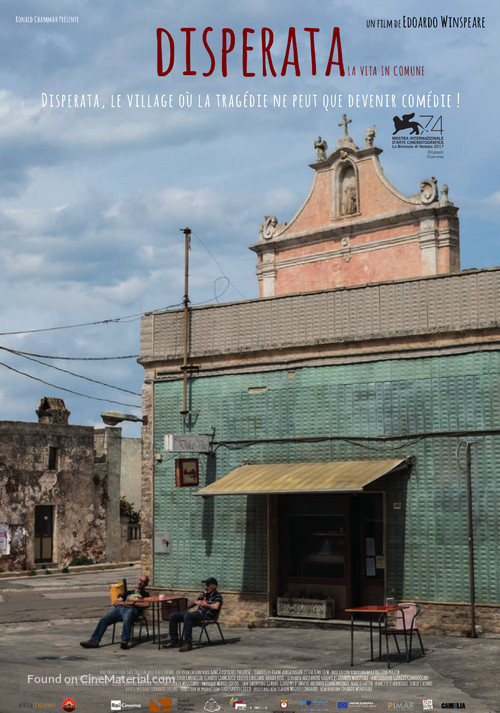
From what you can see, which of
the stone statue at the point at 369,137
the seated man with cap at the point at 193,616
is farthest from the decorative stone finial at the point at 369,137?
the seated man with cap at the point at 193,616

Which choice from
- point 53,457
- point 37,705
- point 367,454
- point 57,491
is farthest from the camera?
point 53,457

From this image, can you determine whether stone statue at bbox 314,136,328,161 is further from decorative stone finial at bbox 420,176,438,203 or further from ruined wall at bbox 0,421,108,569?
ruined wall at bbox 0,421,108,569

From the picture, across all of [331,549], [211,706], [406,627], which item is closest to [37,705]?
[211,706]

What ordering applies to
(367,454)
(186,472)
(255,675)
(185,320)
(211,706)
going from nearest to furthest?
(211,706)
(255,675)
(367,454)
(186,472)
(185,320)

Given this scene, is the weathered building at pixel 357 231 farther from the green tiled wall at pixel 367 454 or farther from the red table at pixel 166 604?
the red table at pixel 166 604

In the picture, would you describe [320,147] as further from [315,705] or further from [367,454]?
[315,705]

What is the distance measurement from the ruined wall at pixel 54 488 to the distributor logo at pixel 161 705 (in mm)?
23665

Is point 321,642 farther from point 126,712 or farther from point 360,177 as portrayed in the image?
point 360,177

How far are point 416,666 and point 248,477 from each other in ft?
17.5

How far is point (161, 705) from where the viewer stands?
10688 millimetres

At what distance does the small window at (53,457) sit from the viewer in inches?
1395

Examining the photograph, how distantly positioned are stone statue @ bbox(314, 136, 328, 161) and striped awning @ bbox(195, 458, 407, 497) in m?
13.8

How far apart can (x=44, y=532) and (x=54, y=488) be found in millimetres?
1575

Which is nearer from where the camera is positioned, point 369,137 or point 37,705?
point 37,705
